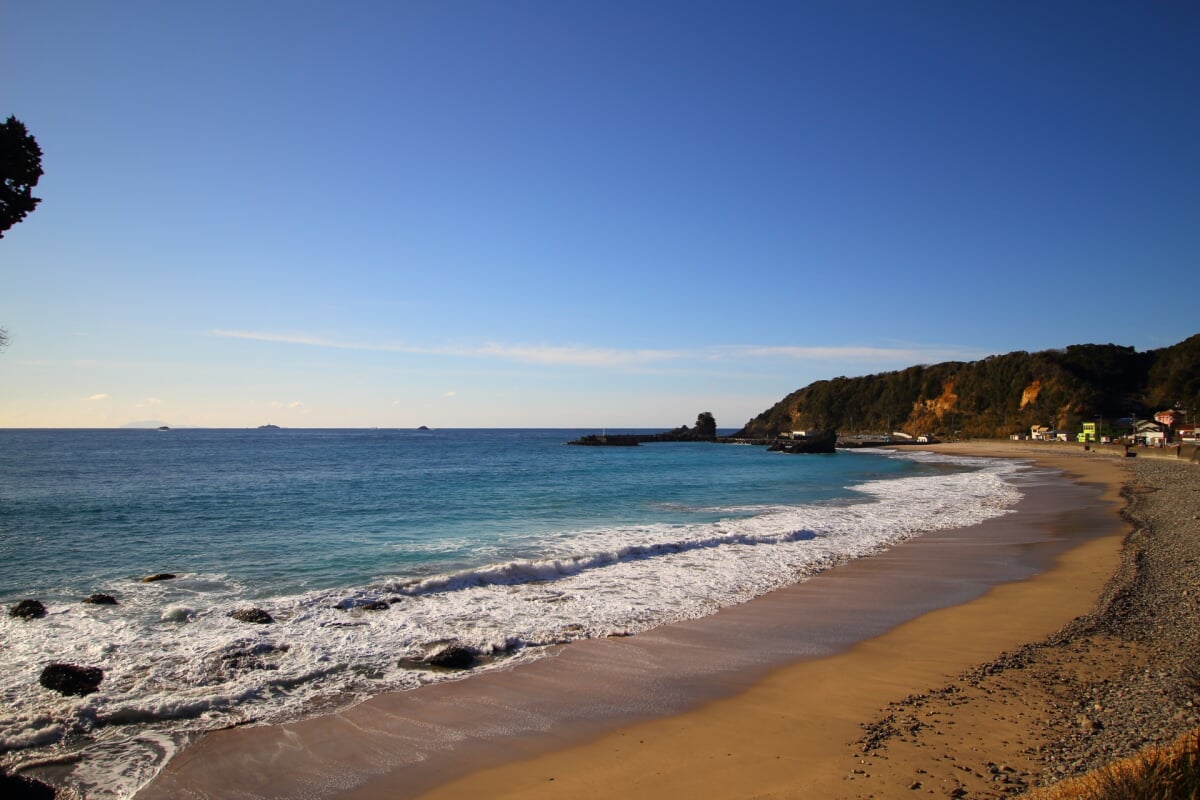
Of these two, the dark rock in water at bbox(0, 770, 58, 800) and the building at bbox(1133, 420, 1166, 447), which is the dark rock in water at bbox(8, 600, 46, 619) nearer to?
the dark rock in water at bbox(0, 770, 58, 800)

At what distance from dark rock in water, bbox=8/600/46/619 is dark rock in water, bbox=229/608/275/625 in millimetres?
3427

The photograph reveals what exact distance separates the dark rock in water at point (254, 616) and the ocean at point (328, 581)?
0.76 feet

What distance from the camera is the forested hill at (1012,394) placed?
91312mm

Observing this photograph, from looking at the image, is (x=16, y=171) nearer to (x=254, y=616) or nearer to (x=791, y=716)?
(x=254, y=616)

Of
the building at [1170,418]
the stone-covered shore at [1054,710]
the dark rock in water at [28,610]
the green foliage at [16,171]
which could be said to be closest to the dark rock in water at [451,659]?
the stone-covered shore at [1054,710]

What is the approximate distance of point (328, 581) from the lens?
1411 cm

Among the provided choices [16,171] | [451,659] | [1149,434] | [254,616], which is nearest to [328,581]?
[254,616]

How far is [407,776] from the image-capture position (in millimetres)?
6070

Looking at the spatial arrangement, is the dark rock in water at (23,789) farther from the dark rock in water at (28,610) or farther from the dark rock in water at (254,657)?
the dark rock in water at (28,610)

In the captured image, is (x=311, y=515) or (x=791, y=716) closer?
(x=791, y=716)

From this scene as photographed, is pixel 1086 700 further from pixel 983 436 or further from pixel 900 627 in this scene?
pixel 983 436

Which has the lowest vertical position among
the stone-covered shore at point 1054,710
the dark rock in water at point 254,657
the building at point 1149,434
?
the dark rock in water at point 254,657

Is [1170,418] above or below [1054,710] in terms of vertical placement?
above

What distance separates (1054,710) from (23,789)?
1006 centimetres
